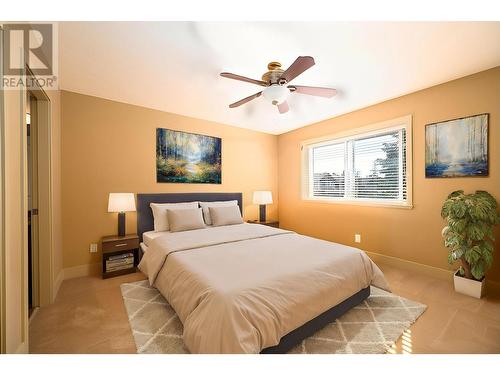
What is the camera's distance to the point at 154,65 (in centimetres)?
224

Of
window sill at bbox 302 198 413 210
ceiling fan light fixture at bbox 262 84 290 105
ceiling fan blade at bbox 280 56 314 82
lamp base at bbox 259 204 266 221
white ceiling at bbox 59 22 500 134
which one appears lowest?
lamp base at bbox 259 204 266 221

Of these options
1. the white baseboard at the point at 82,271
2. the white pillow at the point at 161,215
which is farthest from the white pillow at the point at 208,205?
the white baseboard at the point at 82,271

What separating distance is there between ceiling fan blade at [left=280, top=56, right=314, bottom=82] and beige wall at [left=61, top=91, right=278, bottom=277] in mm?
2439

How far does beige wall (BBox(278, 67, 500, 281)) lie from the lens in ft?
7.75

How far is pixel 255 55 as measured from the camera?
6.74 ft

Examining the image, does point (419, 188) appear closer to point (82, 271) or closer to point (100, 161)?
point (100, 161)

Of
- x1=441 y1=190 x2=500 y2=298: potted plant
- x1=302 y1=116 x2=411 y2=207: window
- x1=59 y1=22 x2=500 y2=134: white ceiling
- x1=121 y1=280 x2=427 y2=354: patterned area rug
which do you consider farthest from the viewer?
x1=302 y1=116 x2=411 y2=207: window

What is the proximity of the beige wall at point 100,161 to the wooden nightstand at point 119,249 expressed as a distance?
302 mm

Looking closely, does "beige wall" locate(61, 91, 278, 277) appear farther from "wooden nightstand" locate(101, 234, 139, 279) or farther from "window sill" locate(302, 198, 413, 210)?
"window sill" locate(302, 198, 413, 210)

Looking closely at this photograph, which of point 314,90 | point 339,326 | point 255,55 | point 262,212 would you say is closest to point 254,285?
point 339,326

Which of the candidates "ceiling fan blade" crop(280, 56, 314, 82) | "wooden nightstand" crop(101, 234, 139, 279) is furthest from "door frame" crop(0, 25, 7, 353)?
"ceiling fan blade" crop(280, 56, 314, 82)

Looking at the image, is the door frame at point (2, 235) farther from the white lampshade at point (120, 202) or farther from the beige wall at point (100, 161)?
the beige wall at point (100, 161)

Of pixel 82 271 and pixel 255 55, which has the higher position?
pixel 255 55

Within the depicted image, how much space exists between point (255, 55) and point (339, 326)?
2.59 m
